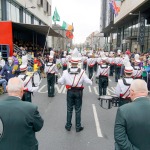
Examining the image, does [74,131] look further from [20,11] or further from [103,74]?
[20,11]

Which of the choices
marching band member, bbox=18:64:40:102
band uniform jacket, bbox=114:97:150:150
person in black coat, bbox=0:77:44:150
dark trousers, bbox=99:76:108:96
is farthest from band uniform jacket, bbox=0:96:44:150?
dark trousers, bbox=99:76:108:96

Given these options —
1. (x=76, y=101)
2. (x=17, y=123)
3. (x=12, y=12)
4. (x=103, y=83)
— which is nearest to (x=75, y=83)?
(x=76, y=101)

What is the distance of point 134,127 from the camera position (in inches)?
114

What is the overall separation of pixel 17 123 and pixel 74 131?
3928 mm

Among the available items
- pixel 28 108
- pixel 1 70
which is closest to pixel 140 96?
pixel 28 108

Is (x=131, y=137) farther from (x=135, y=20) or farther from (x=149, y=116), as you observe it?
(x=135, y=20)

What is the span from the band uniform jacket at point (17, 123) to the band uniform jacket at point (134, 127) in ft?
3.55

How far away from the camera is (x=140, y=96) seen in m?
3.02

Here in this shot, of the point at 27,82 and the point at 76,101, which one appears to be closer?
the point at 76,101

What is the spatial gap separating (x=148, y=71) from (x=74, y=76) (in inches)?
300

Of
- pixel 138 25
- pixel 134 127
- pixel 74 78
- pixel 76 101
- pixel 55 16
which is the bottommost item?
pixel 76 101

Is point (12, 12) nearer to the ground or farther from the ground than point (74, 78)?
farther from the ground

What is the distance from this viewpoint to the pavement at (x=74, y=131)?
19.0 feet

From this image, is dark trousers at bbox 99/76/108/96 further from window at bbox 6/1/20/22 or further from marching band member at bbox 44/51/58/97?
window at bbox 6/1/20/22
